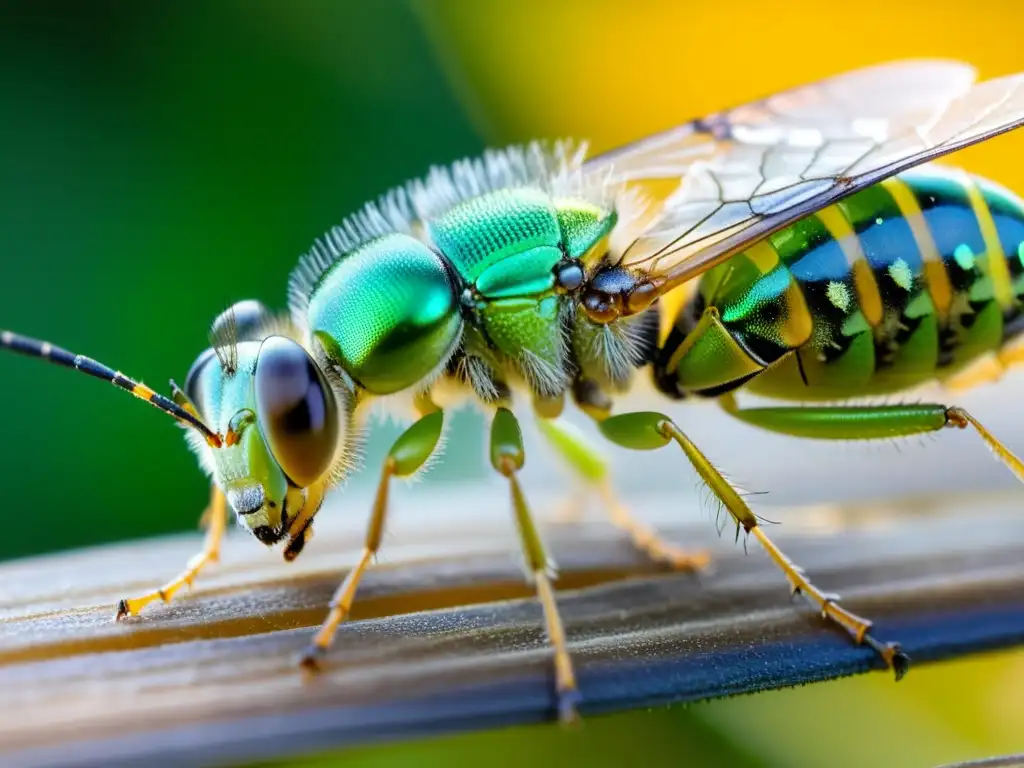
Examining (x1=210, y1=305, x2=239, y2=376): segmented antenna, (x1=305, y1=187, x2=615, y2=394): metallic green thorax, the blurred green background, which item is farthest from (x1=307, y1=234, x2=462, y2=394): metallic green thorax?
the blurred green background

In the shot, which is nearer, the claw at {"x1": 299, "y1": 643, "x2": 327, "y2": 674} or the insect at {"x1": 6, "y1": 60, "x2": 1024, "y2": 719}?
the claw at {"x1": 299, "y1": 643, "x2": 327, "y2": 674}

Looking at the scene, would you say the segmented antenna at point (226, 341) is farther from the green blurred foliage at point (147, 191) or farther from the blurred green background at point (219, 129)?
the green blurred foliage at point (147, 191)

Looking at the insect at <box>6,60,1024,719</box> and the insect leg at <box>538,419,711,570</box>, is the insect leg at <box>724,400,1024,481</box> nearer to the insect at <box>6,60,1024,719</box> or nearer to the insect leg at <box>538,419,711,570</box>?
the insect at <box>6,60,1024,719</box>

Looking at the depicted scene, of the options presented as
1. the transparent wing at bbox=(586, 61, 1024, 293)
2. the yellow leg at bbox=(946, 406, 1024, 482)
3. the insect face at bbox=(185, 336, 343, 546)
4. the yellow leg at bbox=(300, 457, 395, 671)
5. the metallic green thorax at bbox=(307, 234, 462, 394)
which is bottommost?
the yellow leg at bbox=(300, 457, 395, 671)

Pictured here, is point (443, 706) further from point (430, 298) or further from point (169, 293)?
point (169, 293)

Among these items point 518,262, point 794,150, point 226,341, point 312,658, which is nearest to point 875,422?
point 794,150

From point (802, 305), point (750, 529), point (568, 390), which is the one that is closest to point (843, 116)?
point (802, 305)
